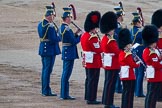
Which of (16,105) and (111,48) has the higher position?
(111,48)

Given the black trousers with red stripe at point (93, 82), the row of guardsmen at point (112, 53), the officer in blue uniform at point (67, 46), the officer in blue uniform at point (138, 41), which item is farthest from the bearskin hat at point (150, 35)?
the officer in blue uniform at point (67, 46)

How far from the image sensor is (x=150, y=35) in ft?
48.0

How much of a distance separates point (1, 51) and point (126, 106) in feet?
31.6

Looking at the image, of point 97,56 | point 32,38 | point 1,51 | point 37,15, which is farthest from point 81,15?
point 97,56

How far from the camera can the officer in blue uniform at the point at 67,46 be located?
53.5ft

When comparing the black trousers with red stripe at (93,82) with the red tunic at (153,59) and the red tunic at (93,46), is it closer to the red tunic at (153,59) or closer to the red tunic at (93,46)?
the red tunic at (93,46)

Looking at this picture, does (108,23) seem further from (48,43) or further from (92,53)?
(48,43)

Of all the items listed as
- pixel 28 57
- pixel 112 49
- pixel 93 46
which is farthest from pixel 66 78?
pixel 28 57

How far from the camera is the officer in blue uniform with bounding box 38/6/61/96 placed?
16656mm

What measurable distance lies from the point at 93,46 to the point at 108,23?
22.1 inches

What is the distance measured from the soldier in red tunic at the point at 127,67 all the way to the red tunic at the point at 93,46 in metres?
1.00

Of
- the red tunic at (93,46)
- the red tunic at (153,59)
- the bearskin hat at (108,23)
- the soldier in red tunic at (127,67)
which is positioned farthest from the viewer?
the red tunic at (93,46)

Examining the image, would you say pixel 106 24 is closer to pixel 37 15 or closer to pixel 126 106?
pixel 126 106

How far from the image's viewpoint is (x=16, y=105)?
15.7 meters
